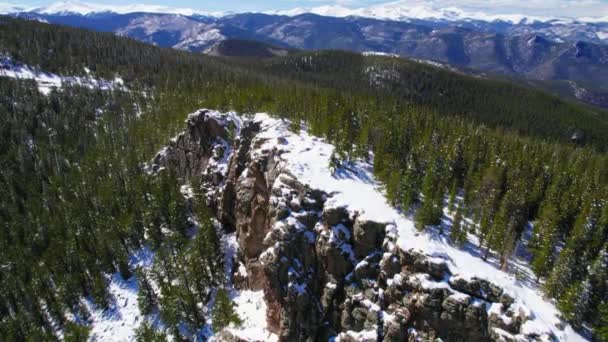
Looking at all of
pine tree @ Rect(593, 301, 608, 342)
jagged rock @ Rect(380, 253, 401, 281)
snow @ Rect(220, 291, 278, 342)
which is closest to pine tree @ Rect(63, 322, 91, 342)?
snow @ Rect(220, 291, 278, 342)

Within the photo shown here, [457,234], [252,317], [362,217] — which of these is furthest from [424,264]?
[252,317]

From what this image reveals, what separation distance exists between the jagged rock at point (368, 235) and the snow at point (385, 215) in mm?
1147

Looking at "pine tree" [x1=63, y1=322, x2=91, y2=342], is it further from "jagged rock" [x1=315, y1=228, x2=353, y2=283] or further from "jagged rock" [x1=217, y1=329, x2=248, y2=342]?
"jagged rock" [x1=315, y1=228, x2=353, y2=283]

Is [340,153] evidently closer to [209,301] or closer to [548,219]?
[548,219]

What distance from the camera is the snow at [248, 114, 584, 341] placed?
39.0 meters

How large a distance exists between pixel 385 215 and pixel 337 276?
1255 centimetres

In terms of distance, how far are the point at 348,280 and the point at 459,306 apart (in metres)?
17.0

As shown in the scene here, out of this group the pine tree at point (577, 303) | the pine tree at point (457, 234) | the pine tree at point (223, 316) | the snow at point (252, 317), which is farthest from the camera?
the pine tree at point (223, 316)

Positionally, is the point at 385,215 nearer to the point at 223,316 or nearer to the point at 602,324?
the point at 602,324

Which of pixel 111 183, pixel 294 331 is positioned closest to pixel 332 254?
pixel 294 331

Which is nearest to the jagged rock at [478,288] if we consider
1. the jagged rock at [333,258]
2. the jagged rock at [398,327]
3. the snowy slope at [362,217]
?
the snowy slope at [362,217]

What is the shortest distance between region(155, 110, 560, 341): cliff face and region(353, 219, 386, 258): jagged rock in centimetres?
15

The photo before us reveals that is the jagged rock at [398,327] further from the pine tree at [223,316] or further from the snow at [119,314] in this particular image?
the snow at [119,314]

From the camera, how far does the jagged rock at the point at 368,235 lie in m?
51.2
